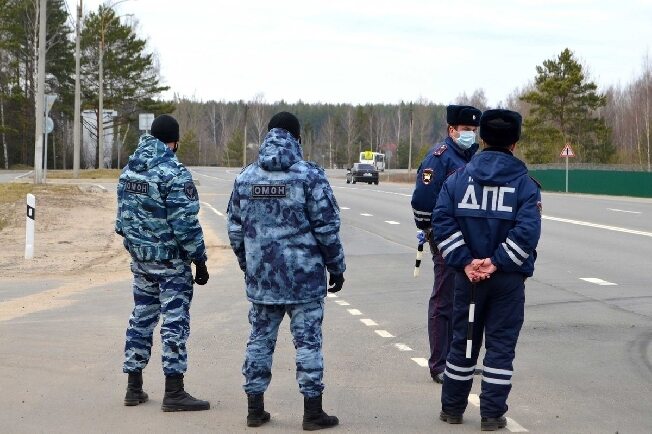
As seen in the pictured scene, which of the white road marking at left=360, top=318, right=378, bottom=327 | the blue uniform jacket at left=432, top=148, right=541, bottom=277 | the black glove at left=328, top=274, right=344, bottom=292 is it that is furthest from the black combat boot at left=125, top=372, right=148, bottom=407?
the white road marking at left=360, top=318, right=378, bottom=327

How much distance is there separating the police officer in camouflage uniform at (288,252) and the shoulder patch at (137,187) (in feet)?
2.44

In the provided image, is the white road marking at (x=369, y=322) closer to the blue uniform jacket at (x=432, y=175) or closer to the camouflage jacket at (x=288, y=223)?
the blue uniform jacket at (x=432, y=175)

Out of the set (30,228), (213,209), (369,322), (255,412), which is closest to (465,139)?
(255,412)

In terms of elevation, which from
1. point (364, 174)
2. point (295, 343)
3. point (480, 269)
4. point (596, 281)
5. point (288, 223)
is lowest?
point (596, 281)

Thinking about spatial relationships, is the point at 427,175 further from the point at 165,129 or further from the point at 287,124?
the point at 165,129

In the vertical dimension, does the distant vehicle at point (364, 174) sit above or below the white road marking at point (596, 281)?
above

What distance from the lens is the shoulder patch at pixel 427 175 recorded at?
7629mm

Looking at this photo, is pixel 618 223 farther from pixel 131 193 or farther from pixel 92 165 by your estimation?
pixel 92 165

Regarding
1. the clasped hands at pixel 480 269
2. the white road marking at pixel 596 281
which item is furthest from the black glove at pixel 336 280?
the white road marking at pixel 596 281

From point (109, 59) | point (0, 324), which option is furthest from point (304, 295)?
point (109, 59)

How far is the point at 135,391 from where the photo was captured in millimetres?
7137

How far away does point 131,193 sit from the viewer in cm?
706

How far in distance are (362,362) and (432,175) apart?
186 centimetres

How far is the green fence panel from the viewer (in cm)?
5012
